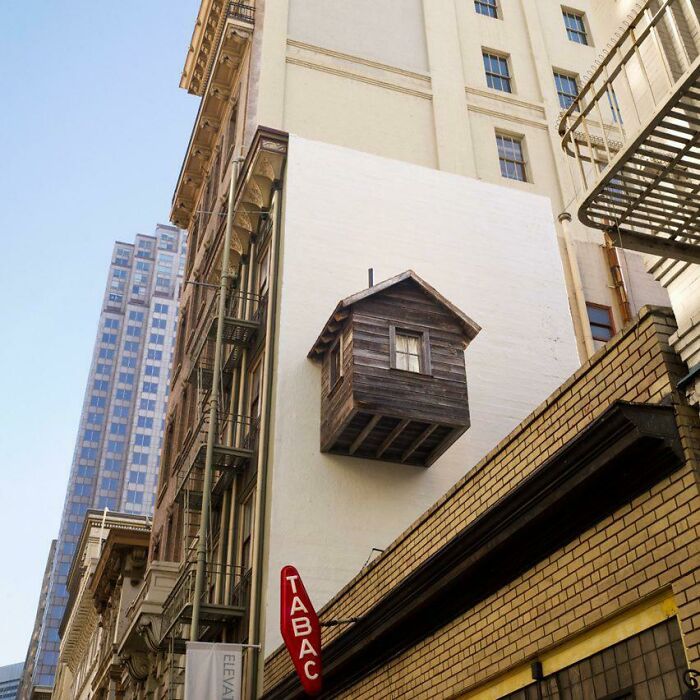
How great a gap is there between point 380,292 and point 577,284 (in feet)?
29.7

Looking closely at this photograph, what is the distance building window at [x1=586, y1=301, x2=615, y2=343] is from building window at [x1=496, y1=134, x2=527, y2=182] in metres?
6.12

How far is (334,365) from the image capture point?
761 inches

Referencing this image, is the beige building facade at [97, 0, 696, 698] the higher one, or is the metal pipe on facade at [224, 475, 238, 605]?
the beige building facade at [97, 0, 696, 698]

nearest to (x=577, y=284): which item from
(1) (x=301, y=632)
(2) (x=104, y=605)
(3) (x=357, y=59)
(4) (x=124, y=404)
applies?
(3) (x=357, y=59)

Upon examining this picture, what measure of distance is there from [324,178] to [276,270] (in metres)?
3.44

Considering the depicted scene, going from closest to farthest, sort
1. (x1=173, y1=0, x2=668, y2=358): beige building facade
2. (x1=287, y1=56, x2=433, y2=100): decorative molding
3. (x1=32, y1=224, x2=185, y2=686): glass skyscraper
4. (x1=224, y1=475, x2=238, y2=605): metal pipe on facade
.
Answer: (x1=224, y1=475, x2=238, y2=605): metal pipe on facade → (x1=173, y1=0, x2=668, y2=358): beige building facade → (x1=287, y1=56, x2=433, y2=100): decorative molding → (x1=32, y1=224, x2=185, y2=686): glass skyscraper

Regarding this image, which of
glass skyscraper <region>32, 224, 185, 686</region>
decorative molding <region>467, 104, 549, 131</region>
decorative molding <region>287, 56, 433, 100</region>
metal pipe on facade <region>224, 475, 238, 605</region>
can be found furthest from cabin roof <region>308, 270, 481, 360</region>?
glass skyscraper <region>32, 224, 185, 686</region>

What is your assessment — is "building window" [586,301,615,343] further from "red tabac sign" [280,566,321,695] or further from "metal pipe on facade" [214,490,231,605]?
"red tabac sign" [280,566,321,695]

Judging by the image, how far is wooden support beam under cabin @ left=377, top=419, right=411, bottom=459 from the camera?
18.1 m

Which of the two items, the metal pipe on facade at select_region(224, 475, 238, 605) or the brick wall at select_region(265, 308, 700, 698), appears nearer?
Answer: the brick wall at select_region(265, 308, 700, 698)

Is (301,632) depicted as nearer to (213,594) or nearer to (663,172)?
(663,172)

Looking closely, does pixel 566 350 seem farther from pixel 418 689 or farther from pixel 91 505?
pixel 91 505

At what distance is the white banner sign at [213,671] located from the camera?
1555cm

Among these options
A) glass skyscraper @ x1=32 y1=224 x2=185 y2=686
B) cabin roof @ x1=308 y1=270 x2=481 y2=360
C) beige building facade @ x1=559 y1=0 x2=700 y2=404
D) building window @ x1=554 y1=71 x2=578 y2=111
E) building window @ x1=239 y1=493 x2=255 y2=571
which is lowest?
beige building facade @ x1=559 y1=0 x2=700 y2=404
